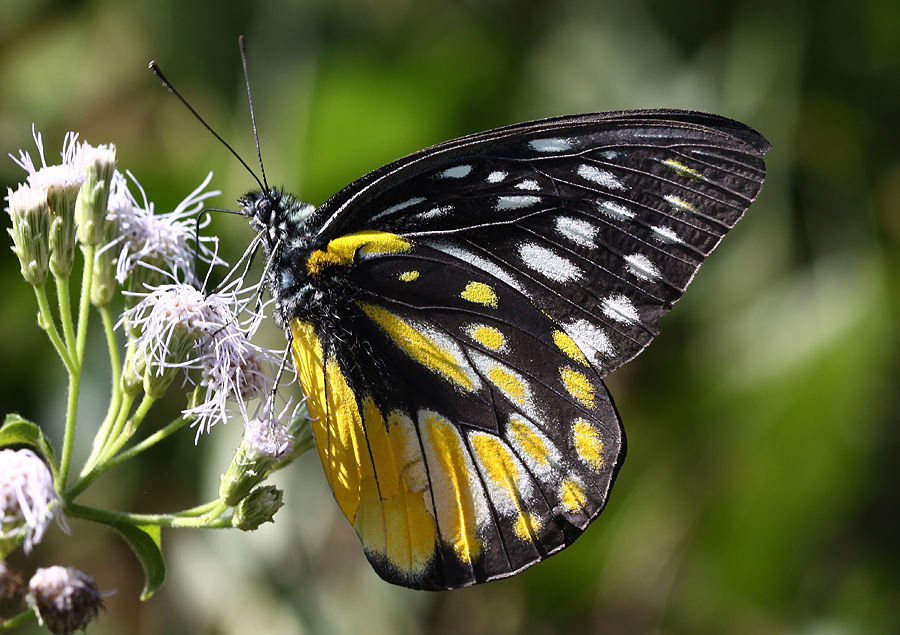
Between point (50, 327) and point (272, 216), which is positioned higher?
point (272, 216)

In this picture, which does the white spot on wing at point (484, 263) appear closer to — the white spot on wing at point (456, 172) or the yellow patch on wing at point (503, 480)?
the white spot on wing at point (456, 172)

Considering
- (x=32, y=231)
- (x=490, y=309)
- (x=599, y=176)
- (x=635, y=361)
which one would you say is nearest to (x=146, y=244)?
(x=32, y=231)

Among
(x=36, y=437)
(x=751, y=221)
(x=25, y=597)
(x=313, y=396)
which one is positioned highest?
(x=751, y=221)

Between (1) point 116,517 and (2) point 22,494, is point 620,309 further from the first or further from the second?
(2) point 22,494

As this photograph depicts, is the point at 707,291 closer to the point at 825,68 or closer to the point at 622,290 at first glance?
the point at 825,68

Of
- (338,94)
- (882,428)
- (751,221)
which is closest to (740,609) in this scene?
(882,428)

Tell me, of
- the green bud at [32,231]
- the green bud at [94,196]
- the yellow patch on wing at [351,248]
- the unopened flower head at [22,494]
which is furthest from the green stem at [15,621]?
the yellow patch on wing at [351,248]
